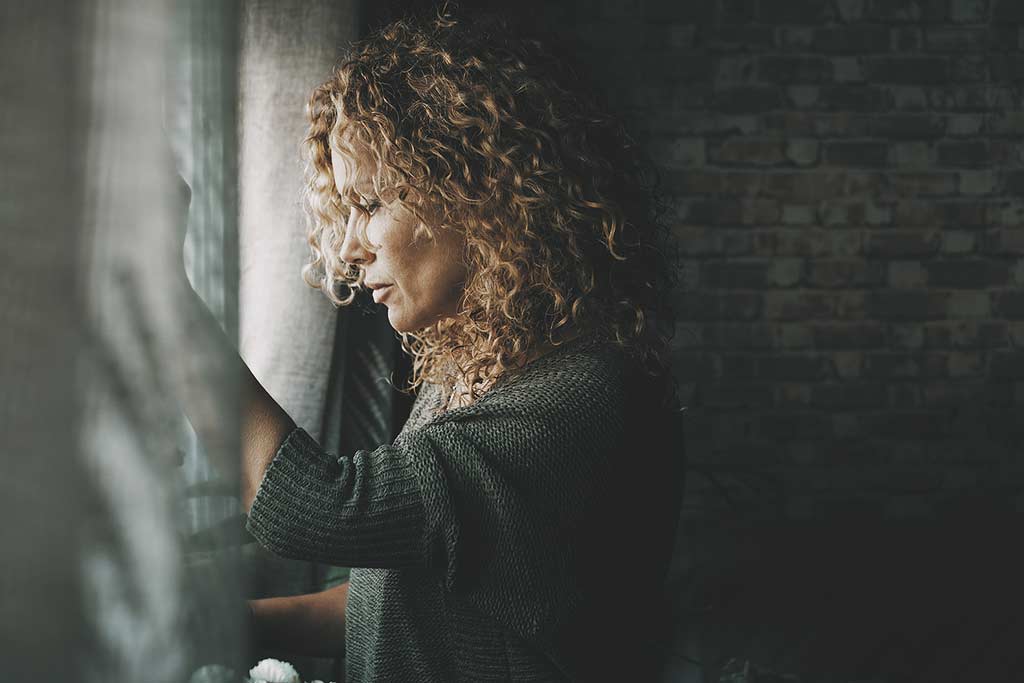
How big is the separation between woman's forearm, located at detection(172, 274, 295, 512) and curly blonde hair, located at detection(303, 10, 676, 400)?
0.26 metres

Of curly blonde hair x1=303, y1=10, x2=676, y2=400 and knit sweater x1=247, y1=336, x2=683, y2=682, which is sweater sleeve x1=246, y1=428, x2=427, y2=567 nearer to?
knit sweater x1=247, y1=336, x2=683, y2=682

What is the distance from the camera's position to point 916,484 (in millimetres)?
2609

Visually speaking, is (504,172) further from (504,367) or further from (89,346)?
(89,346)

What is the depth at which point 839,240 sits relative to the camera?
2.54 metres

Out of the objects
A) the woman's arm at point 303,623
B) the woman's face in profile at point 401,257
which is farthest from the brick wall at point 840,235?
the woman's face in profile at point 401,257

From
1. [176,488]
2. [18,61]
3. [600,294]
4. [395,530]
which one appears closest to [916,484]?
[600,294]

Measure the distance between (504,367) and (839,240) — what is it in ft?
6.10

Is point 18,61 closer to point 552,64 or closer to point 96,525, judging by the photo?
point 96,525

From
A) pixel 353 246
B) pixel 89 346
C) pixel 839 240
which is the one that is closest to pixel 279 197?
pixel 353 246

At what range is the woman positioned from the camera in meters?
0.77

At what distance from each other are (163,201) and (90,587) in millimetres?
204

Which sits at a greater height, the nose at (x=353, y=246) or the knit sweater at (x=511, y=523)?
the nose at (x=353, y=246)

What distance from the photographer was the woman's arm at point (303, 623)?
1.11 m

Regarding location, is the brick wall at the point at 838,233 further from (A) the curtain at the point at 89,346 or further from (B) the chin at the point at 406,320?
(A) the curtain at the point at 89,346
